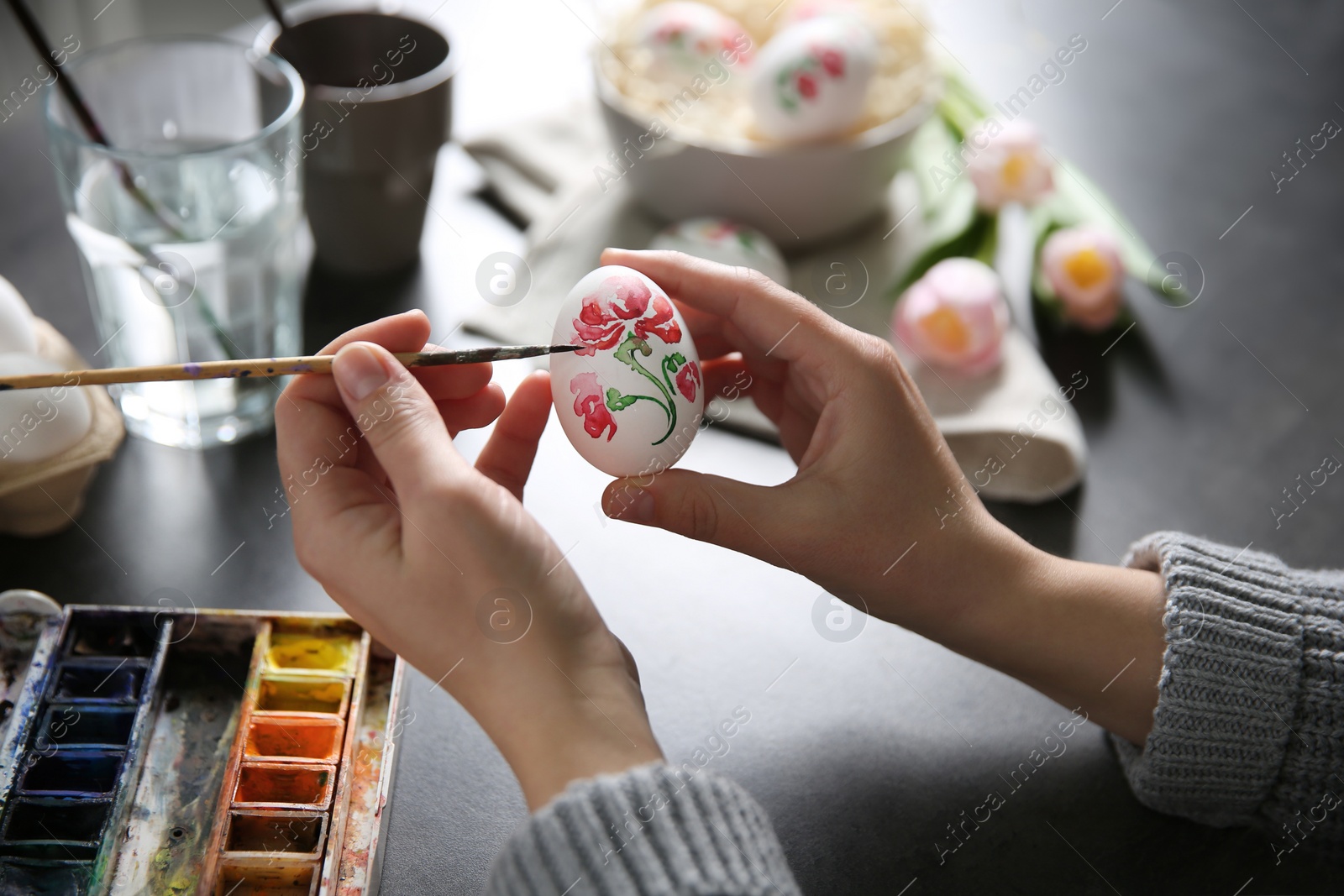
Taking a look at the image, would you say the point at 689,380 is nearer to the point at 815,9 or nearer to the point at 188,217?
the point at 188,217

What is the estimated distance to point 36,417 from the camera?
0.87 m

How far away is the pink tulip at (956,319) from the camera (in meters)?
1.14

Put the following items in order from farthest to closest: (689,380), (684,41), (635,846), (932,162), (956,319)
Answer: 1. (932,162)
2. (684,41)
3. (956,319)
4. (689,380)
5. (635,846)

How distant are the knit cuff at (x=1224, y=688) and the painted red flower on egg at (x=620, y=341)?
44 centimetres

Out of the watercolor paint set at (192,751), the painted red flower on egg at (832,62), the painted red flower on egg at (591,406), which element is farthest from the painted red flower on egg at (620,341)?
the painted red flower on egg at (832,62)

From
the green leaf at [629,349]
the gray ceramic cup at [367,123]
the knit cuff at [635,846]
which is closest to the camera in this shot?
the knit cuff at [635,846]

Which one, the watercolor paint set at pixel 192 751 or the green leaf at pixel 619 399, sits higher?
the green leaf at pixel 619 399

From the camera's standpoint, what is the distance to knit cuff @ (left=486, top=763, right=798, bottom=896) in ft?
1.91

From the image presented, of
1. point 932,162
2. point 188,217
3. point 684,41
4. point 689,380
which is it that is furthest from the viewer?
point 932,162

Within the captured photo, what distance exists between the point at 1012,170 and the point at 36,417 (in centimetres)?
111

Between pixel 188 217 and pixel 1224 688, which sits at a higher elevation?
pixel 1224 688

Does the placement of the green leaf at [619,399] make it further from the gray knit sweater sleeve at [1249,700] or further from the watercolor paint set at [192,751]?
the gray knit sweater sleeve at [1249,700]

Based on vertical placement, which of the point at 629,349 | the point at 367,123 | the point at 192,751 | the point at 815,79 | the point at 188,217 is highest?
the point at 815,79

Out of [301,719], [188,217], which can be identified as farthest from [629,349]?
[188,217]
